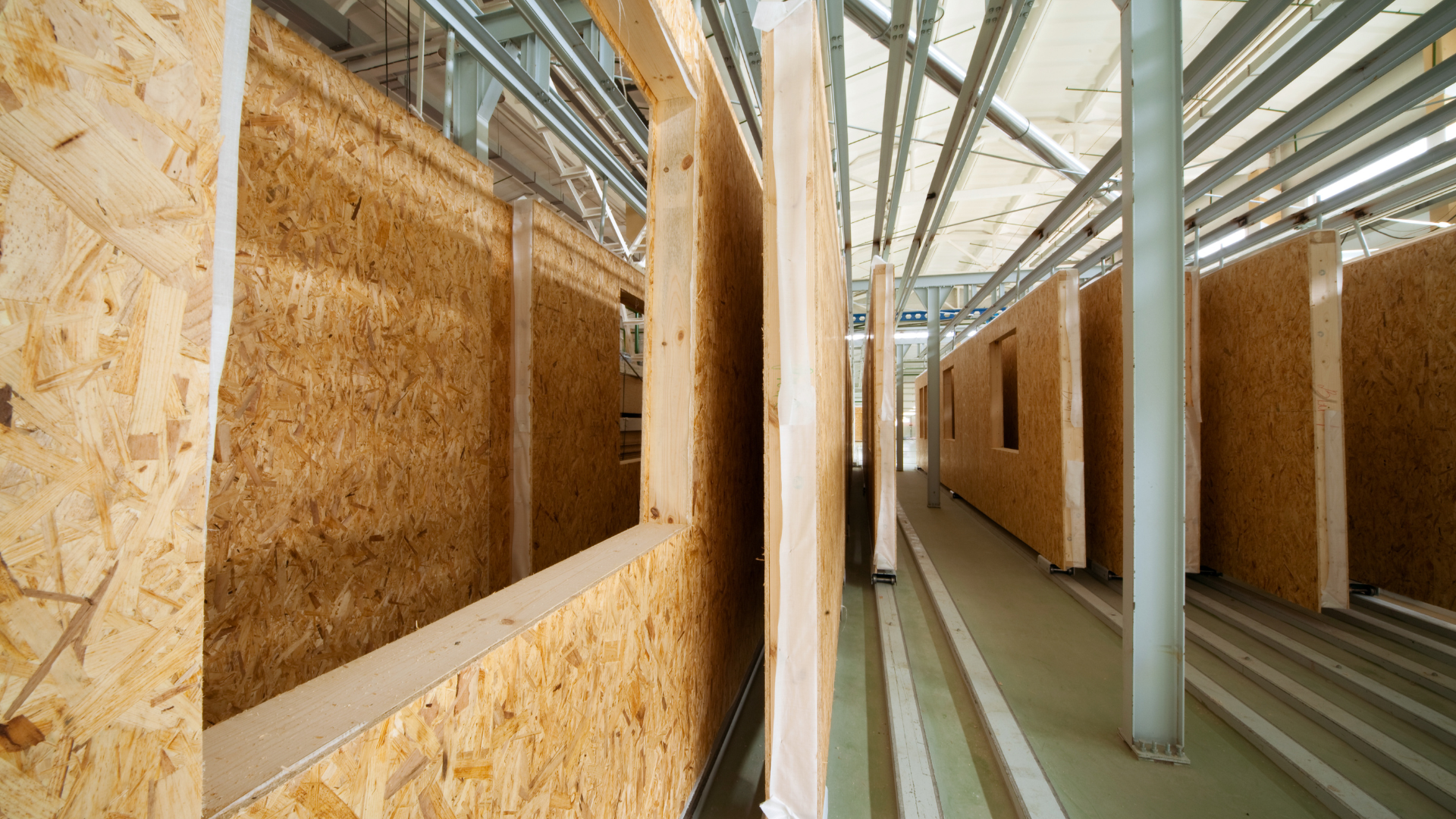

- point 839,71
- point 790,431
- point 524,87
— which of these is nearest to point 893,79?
point 839,71

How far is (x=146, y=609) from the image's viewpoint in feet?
1.33

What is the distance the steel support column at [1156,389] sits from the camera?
6.25 feet

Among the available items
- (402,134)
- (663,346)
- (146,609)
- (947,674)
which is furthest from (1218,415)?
(402,134)

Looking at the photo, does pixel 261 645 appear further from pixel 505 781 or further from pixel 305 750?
pixel 305 750

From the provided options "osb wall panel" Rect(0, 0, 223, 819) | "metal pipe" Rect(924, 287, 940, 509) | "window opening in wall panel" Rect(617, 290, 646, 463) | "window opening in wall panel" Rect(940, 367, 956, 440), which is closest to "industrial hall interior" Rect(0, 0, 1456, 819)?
"osb wall panel" Rect(0, 0, 223, 819)

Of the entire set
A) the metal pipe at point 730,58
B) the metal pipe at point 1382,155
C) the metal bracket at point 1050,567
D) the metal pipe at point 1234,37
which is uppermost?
the metal pipe at point 730,58

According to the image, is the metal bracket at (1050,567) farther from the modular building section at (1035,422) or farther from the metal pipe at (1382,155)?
the metal pipe at (1382,155)

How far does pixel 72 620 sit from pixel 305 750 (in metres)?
0.26

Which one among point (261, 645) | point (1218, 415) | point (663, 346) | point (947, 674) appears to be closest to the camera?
point (663, 346)

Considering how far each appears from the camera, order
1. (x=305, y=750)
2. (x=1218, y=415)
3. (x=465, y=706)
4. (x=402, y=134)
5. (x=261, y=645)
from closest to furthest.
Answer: (x=305, y=750) → (x=465, y=706) → (x=261, y=645) → (x=402, y=134) → (x=1218, y=415)

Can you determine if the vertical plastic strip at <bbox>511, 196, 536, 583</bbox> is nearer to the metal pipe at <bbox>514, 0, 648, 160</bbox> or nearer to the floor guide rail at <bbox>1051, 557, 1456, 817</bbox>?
the metal pipe at <bbox>514, 0, 648, 160</bbox>

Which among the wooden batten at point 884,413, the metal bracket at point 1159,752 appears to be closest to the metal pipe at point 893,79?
the wooden batten at point 884,413

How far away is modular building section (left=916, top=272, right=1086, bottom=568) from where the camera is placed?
3.68 meters

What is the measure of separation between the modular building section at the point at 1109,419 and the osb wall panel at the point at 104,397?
434cm
